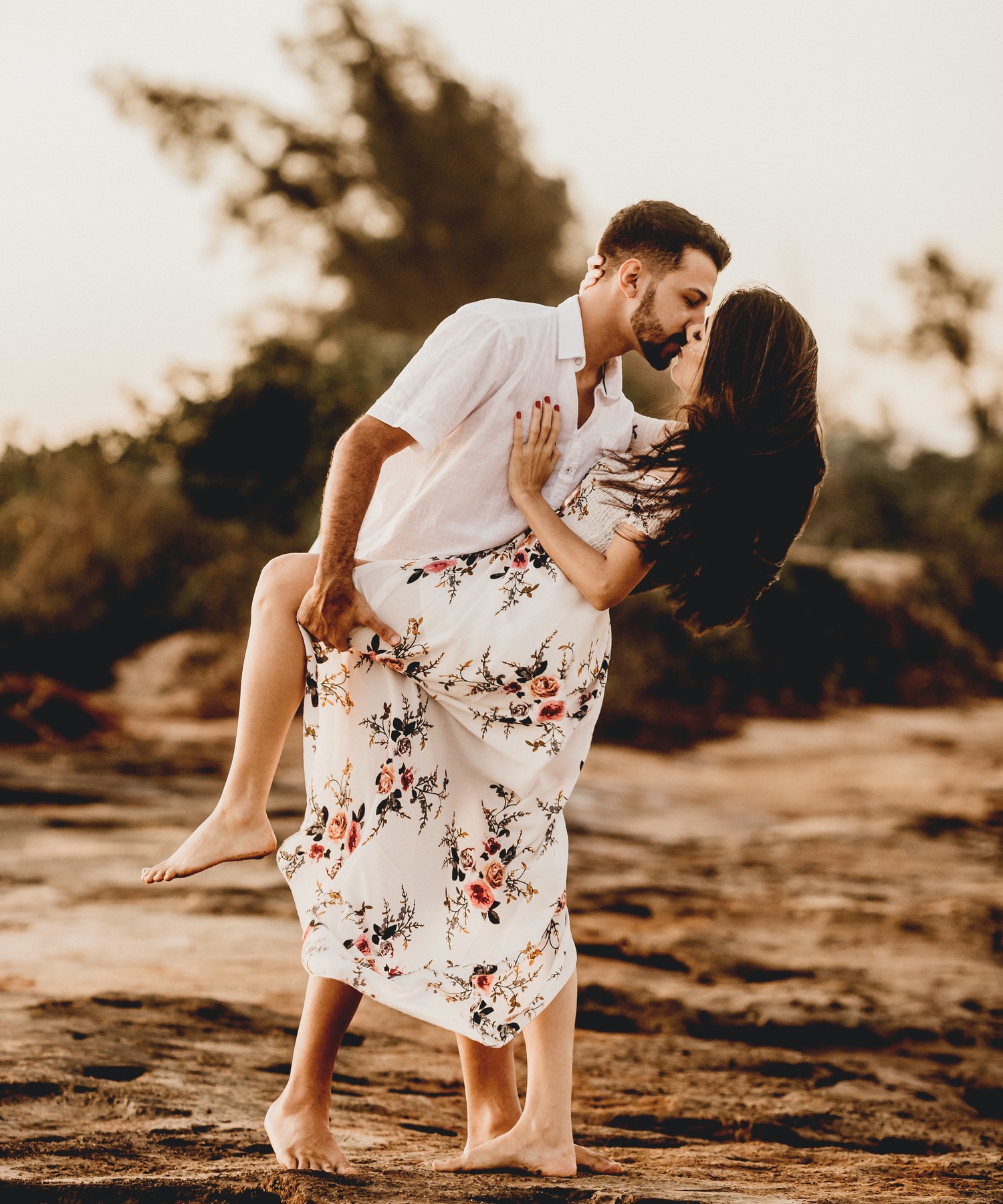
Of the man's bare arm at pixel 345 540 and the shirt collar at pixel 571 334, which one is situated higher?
the shirt collar at pixel 571 334

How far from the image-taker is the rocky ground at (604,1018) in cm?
230

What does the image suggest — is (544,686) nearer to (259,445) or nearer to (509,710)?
(509,710)

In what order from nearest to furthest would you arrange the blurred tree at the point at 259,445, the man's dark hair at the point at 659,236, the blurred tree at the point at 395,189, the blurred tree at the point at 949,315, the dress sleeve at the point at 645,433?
the man's dark hair at the point at 659,236 < the dress sleeve at the point at 645,433 < the blurred tree at the point at 259,445 < the blurred tree at the point at 395,189 < the blurred tree at the point at 949,315

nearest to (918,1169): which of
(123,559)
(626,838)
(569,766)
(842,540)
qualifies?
(569,766)

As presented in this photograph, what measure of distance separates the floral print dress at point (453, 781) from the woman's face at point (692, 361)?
260 mm

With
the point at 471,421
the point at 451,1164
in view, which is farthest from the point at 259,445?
the point at 451,1164

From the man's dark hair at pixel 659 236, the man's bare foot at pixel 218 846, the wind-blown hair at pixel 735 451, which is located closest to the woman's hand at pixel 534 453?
the wind-blown hair at pixel 735 451

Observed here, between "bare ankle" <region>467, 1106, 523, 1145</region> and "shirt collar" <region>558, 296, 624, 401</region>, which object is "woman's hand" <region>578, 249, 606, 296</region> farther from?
"bare ankle" <region>467, 1106, 523, 1145</region>

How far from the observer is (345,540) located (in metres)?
2.22

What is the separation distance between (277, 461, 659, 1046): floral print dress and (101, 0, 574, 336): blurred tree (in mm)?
18753

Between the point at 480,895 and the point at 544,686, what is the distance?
1.41ft

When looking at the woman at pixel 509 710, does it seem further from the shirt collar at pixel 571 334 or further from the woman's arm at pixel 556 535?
the shirt collar at pixel 571 334

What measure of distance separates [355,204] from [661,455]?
796 inches

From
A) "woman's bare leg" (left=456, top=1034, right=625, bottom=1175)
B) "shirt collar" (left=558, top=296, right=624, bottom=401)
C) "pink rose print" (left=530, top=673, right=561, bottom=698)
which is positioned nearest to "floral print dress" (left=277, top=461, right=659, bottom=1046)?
"pink rose print" (left=530, top=673, right=561, bottom=698)
